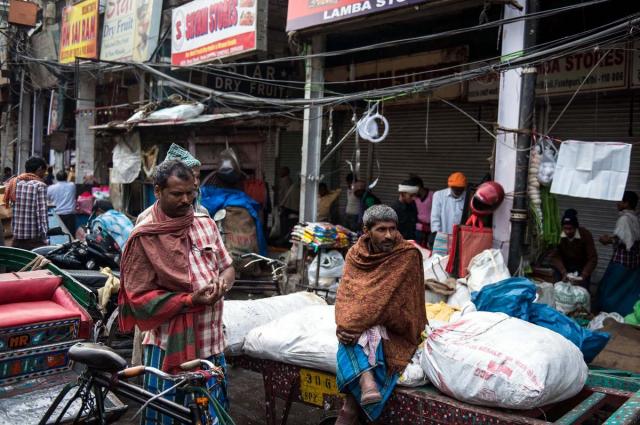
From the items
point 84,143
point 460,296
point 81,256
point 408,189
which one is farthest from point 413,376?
point 84,143

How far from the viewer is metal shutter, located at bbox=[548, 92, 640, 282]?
810cm

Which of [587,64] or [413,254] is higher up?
[587,64]

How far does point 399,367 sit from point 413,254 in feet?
2.17

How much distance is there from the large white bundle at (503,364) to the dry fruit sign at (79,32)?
13586mm

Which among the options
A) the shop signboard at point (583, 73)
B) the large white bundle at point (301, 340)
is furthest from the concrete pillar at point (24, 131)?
the large white bundle at point (301, 340)

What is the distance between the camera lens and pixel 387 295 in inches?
130

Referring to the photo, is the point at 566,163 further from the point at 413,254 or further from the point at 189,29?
the point at 189,29

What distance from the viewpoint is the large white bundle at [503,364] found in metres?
3.08

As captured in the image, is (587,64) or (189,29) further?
(189,29)

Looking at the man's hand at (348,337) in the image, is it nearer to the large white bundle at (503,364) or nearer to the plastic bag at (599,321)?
the large white bundle at (503,364)

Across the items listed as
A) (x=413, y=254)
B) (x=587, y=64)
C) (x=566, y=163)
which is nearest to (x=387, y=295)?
(x=413, y=254)

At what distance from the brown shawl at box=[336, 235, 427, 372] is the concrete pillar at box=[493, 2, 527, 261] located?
3.17 m

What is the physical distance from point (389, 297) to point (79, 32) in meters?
14.8

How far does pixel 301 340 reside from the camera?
3.94 meters
